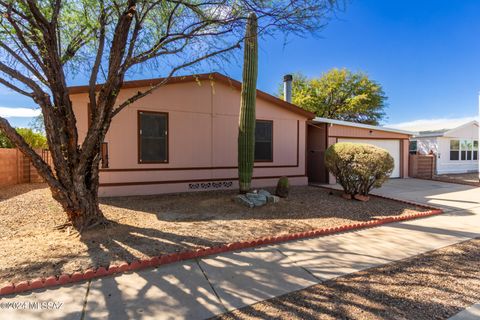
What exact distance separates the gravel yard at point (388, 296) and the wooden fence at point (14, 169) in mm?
10106

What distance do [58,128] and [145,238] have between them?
225cm

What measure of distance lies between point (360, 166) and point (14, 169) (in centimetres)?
1222

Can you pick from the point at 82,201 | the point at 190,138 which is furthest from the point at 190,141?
the point at 82,201

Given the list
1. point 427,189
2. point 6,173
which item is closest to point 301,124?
point 427,189

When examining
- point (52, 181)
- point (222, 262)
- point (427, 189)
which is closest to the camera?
point (222, 262)

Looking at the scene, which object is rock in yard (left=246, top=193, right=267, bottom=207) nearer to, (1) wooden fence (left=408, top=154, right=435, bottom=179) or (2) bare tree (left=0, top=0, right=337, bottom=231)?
(2) bare tree (left=0, top=0, right=337, bottom=231)

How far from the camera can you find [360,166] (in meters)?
7.20

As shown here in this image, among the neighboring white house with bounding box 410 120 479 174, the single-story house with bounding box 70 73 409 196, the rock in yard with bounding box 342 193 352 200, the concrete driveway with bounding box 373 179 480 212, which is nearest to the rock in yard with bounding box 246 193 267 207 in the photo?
the single-story house with bounding box 70 73 409 196

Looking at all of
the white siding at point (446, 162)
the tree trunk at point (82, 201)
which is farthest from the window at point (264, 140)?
the white siding at point (446, 162)

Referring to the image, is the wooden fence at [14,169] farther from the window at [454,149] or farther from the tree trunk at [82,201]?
the window at [454,149]

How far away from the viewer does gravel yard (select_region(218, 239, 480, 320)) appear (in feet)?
7.87

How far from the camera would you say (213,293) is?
2.72 metres

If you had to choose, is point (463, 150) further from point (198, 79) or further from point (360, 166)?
point (198, 79)

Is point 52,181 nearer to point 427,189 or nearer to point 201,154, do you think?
point 201,154
